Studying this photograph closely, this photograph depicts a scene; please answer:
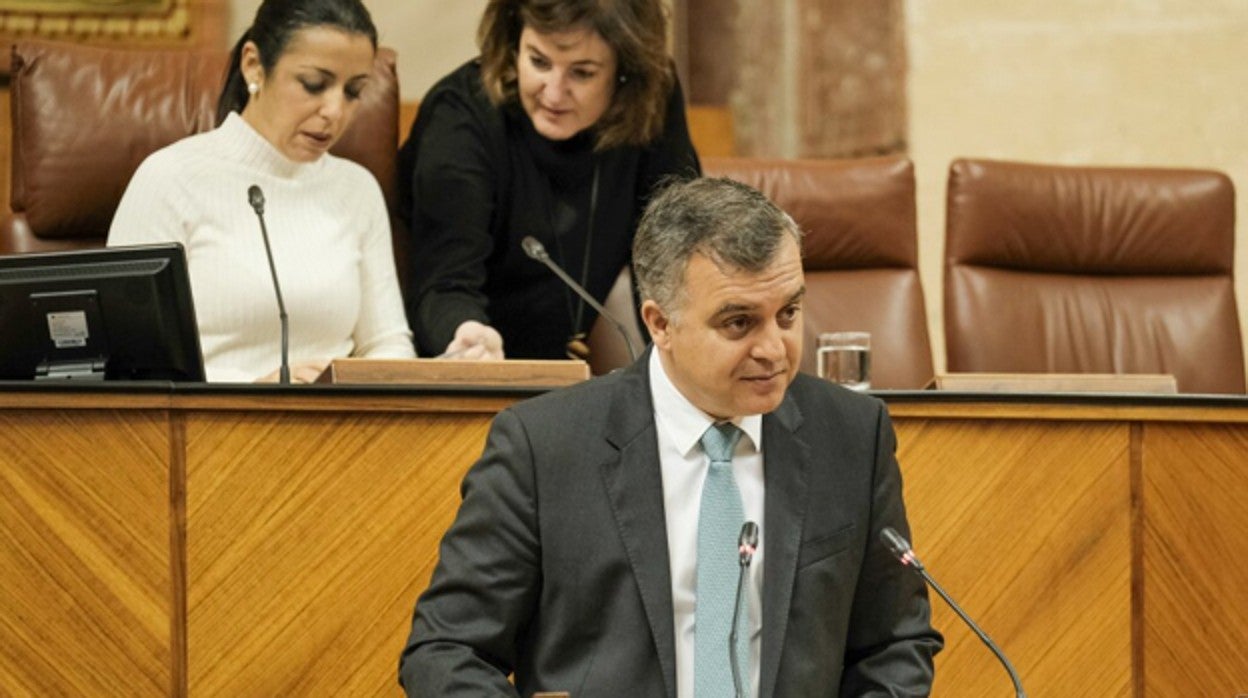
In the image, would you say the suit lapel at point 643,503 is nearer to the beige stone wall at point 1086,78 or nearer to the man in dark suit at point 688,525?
the man in dark suit at point 688,525

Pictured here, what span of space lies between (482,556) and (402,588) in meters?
0.53

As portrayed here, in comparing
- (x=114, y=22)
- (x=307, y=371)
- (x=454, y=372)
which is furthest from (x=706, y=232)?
(x=114, y=22)

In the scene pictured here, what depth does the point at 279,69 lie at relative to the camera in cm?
298

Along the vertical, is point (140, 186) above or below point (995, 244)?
above

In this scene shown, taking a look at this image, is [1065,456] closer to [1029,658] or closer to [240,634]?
[1029,658]

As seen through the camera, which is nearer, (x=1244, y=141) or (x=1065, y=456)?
(x=1065, y=456)

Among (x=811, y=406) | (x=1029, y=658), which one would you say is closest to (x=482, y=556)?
(x=811, y=406)

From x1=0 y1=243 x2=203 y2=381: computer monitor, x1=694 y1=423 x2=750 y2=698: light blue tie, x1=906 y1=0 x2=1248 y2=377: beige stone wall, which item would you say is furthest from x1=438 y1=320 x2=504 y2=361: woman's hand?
x1=906 y1=0 x2=1248 y2=377: beige stone wall

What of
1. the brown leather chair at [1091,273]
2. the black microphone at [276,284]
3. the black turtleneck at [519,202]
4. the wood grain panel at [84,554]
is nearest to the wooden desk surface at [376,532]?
the wood grain panel at [84,554]

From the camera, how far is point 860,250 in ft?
11.5

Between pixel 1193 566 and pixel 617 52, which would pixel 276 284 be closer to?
pixel 617 52

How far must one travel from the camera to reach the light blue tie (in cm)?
186

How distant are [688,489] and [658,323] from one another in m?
0.18

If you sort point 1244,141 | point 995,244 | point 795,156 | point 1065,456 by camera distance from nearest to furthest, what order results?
point 1065,456
point 995,244
point 1244,141
point 795,156
